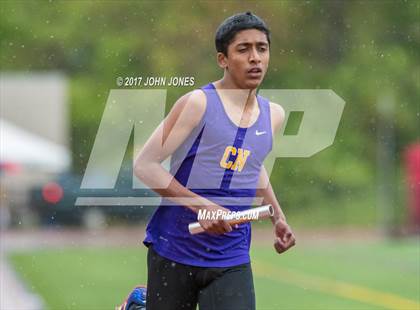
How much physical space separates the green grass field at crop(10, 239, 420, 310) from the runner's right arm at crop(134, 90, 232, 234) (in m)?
6.51

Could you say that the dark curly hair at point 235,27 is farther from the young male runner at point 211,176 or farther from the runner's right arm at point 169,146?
the runner's right arm at point 169,146

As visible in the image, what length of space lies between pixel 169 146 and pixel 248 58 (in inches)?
20.9

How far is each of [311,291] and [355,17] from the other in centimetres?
2052

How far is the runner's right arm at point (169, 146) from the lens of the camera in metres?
5.37

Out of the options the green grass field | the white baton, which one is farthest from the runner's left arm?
the green grass field

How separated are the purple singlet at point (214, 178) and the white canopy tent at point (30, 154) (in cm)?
2633

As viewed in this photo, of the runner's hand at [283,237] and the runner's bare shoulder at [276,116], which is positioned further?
the runner's bare shoulder at [276,116]

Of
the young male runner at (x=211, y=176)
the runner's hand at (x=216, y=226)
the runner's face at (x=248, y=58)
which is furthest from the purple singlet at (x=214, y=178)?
the runner's hand at (x=216, y=226)

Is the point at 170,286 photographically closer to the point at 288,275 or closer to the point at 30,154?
the point at 288,275

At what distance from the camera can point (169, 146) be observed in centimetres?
544

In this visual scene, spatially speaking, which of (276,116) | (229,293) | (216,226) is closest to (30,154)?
(276,116)

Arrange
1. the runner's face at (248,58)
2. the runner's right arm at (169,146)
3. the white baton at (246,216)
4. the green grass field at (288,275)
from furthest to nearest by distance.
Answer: the green grass field at (288,275)
the runner's face at (248,58)
the runner's right arm at (169,146)
the white baton at (246,216)

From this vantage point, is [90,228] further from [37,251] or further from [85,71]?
[37,251]

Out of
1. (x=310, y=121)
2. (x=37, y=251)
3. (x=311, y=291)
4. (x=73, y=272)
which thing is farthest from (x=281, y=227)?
(x=310, y=121)
